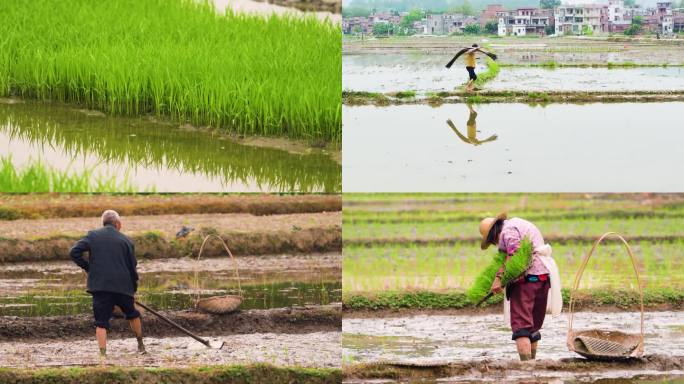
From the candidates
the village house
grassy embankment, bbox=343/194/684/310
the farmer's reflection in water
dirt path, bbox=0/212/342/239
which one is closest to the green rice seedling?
dirt path, bbox=0/212/342/239

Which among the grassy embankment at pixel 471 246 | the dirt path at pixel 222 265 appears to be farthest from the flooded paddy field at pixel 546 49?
the dirt path at pixel 222 265

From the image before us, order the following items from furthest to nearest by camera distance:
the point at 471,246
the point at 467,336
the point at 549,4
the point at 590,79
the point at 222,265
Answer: the point at 549,4 → the point at 590,79 → the point at 471,246 → the point at 222,265 → the point at 467,336

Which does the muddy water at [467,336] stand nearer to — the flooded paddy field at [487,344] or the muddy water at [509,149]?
the flooded paddy field at [487,344]

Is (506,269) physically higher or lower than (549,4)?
lower

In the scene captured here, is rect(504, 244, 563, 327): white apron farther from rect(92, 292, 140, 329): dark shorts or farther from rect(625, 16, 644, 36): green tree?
rect(625, 16, 644, 36): green tree

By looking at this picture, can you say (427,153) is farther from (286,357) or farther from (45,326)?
(45,326)

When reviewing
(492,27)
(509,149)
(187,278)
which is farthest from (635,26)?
(187,278)

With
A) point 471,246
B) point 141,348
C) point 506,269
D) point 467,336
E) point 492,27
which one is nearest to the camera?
point 506,269

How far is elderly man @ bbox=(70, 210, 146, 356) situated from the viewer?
20.6 ft

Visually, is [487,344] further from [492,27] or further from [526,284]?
[492,27]

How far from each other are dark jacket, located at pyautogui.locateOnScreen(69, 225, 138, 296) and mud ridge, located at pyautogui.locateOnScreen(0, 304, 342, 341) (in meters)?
0.84

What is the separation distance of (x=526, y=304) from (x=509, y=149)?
11.3ft

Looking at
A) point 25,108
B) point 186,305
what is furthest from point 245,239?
point 25,108

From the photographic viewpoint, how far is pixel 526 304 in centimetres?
603
